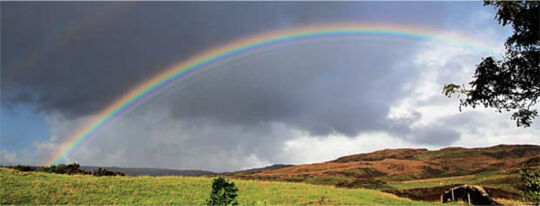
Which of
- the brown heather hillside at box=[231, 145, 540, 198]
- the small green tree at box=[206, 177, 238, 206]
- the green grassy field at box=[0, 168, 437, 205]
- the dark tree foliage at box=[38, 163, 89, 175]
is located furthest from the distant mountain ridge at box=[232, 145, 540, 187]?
the small green tree at box=[206, 177, 238, 206]

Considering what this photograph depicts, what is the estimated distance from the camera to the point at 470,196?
34.5 meters

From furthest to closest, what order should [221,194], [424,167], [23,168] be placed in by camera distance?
[424,167]
[23,168]
[221,194]

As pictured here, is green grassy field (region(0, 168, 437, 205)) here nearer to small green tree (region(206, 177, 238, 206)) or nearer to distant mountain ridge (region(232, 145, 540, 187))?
small green tree (region(206, 177, 238, 206))

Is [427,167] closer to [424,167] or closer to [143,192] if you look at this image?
[424,167]

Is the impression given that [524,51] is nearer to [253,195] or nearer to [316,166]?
[253,195]

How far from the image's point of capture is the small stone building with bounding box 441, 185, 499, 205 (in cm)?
3294

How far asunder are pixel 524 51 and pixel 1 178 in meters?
34.6

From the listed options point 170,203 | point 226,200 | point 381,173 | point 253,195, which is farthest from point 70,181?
point 381,173

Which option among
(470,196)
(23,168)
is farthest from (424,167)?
(23,168)

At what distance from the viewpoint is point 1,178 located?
27938 millimetres

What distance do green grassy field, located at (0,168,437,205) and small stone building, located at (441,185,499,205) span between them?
24.2ft

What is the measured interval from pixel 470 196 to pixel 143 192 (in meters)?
27.8

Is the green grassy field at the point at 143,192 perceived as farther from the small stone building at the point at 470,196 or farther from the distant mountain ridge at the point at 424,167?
the distant mountain ridge at the point at 424,167

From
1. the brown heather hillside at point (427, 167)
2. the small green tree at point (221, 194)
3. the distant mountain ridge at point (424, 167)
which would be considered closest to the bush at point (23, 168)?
the small green tree at point (221, 194)
